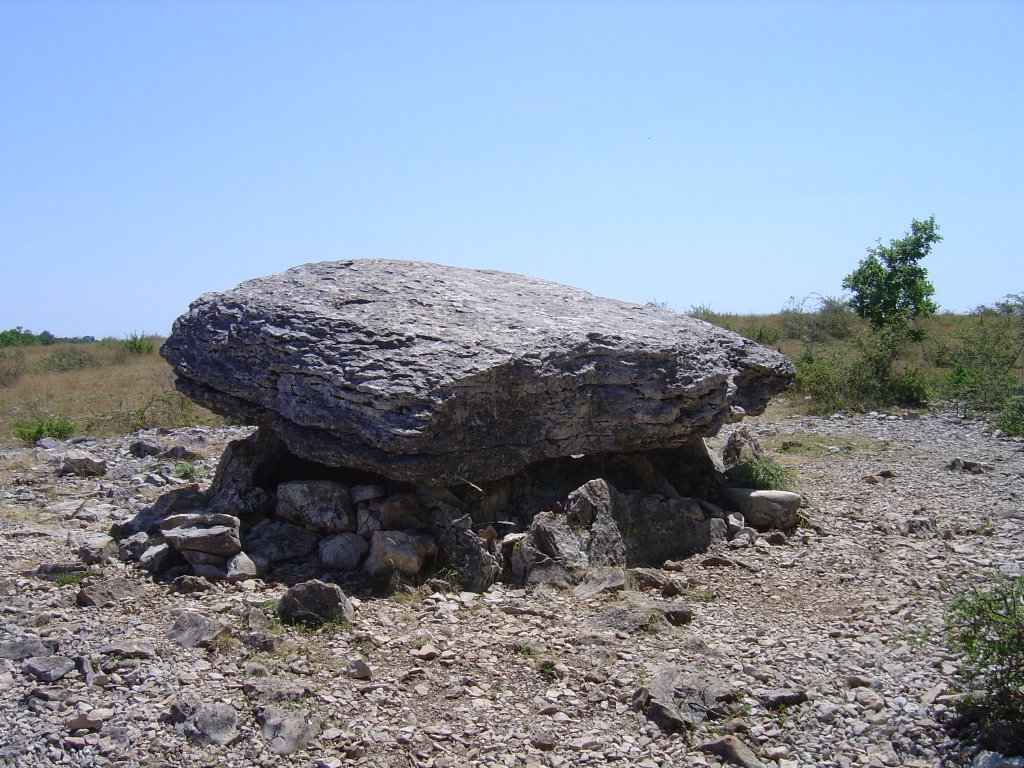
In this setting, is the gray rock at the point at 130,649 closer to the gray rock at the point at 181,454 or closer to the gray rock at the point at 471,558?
the gray rock at the point at 471,558

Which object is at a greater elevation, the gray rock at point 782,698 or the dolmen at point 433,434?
the dolmen at point 433,434

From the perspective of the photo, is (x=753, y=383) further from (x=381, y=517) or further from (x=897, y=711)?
(x=897, y=711)

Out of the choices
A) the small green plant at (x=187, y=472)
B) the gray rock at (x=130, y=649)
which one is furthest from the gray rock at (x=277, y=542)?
the small green plant at (x=187, y=472)

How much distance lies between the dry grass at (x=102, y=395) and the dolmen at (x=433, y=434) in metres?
6.49

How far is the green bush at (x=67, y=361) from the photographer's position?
992 inches

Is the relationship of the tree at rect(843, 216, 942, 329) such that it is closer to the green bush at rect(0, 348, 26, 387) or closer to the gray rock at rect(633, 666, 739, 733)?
the gray rock at rect(633, 666, 739, 733)

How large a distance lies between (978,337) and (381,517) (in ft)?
46.9

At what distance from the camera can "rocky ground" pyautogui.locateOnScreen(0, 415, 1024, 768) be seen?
4188 mm

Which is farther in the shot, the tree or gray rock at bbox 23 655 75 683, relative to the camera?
the tree

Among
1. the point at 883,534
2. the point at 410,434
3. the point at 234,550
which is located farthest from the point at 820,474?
the point at 234,550

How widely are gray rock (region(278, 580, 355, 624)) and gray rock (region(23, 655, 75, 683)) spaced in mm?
1250

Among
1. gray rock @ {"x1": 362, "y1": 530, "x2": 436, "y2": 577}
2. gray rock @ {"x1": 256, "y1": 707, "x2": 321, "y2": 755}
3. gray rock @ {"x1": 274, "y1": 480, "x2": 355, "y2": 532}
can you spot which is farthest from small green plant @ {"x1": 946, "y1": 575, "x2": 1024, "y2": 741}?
gray rock @ {"x1": 274, "y1": 480, "x2": 355, "y2": 532}

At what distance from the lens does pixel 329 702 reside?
4.57 meters

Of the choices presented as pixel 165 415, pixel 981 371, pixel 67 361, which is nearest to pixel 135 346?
pixel 67 361
